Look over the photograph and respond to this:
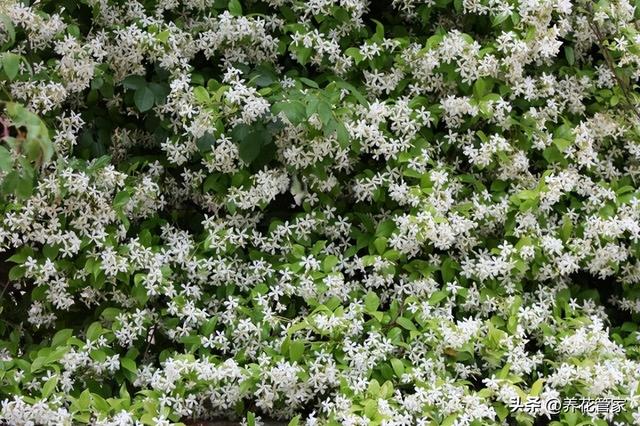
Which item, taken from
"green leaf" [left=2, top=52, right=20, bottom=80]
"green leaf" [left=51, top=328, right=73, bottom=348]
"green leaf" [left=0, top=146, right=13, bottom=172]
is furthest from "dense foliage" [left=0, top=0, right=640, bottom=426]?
"green leaf" [left=0, top=146, right=13, bottom=172]

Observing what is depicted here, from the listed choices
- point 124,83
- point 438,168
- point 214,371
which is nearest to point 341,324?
point 214,371

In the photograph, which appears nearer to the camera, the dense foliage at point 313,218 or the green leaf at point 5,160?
the green leaf at point 5,160

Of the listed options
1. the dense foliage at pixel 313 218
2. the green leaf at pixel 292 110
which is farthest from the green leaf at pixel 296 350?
the green leaf at pixel 292 110

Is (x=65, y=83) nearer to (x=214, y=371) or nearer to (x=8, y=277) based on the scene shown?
(x=8, y=277)

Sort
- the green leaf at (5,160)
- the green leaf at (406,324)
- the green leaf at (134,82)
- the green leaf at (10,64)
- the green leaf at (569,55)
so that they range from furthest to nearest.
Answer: the green leaf at (569,55), the green leaf at (134,82), the green leaf at (406,324), the green leaf at (10,64), the green leaf at (5,160)

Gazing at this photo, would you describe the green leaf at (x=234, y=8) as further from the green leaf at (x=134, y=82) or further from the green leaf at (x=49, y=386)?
the green leaf at (x=49, y=386)
